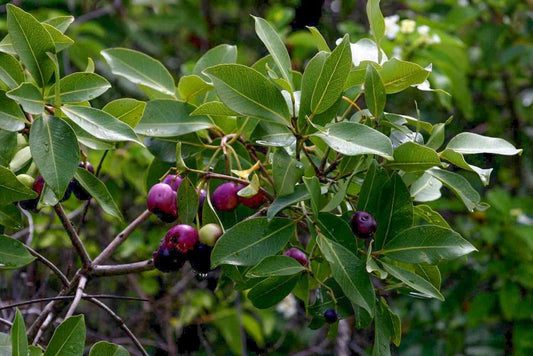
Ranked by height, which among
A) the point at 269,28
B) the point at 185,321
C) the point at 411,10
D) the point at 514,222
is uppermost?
the point at 269,28

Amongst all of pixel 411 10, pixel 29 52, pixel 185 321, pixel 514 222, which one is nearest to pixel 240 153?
pixel 29 52

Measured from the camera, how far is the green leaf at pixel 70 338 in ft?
2.85

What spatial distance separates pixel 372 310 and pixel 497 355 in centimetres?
218

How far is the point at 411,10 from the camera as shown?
3363mm

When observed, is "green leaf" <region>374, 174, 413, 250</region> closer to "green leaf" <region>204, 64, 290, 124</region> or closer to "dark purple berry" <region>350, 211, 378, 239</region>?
"dark purple berry" <region>350, 211, 378, 239</region>

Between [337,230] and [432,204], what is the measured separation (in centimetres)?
152

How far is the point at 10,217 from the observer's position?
39.4 inches

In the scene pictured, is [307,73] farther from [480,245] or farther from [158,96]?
[480,245]

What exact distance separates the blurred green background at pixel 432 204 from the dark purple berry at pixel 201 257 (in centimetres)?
83

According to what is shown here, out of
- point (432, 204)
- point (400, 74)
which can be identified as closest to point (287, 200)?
point (400, 74)

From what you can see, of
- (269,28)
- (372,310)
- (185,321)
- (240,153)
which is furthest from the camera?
(185,321)

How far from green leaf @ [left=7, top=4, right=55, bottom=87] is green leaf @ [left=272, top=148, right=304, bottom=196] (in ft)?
1.09

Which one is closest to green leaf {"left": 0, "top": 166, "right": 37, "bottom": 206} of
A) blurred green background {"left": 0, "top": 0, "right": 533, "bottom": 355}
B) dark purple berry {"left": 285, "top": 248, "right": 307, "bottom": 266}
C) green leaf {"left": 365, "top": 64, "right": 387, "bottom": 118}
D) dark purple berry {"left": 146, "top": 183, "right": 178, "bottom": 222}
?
dark purple berry {"left": 146, "top": 183, "right": 178, "bottom": 222}

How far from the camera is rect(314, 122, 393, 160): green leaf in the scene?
85 centimetres
